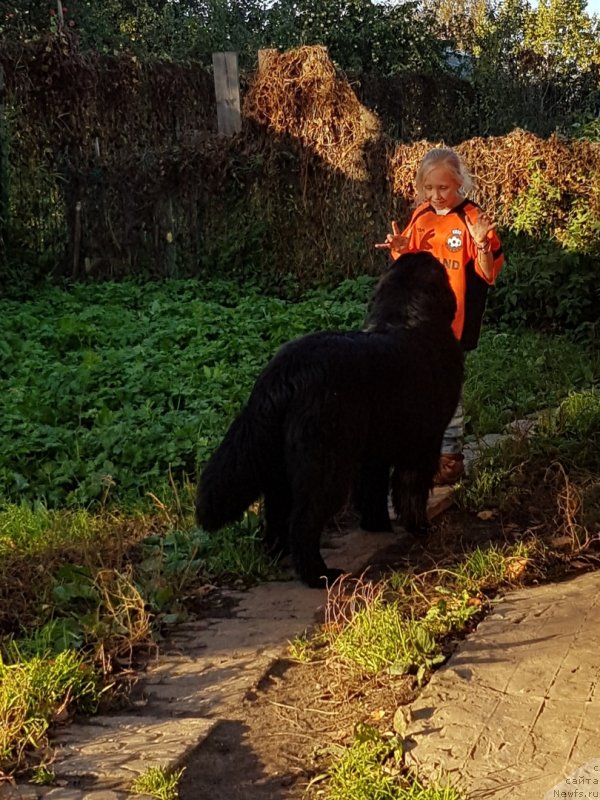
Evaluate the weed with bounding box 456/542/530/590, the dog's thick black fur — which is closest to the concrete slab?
the weed with bounding box 456/542/530/590

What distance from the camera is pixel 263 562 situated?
393 cm

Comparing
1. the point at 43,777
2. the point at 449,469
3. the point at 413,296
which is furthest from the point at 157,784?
A: the point at 449,469

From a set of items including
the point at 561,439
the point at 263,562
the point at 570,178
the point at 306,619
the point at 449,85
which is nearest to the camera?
the point at 306,619

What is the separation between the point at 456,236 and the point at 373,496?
4.66ft

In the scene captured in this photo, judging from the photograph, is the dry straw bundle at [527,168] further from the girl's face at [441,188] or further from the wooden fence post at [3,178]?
the wooden fence post at [3,178]

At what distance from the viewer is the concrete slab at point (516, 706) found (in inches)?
91.1

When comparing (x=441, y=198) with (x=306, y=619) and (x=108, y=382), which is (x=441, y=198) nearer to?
(x=306, y=619)

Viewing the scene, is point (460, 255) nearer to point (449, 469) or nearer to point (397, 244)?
point (397, 244)

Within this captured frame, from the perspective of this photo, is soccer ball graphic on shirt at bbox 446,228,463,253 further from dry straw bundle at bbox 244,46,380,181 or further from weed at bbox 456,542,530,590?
dry straw bundle at bbox 244,46,380,181

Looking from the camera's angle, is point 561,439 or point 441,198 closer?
point 441,198

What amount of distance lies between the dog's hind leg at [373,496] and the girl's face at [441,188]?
4.62ft

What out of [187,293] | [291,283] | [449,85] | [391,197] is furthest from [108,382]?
[449,85]

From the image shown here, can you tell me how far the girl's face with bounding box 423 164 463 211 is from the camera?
448 centimetres

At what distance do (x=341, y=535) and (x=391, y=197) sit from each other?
656 centimetres
